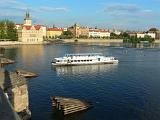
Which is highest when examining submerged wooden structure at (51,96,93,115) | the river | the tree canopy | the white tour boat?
the tree canopy

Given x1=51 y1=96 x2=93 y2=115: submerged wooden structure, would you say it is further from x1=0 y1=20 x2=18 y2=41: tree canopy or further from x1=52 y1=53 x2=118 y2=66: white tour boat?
x1=0 y1=20 x2=18 y2=41: tree canopy

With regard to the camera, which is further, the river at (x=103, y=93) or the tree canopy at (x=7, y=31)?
the tree canopy at (x=7, y=31)

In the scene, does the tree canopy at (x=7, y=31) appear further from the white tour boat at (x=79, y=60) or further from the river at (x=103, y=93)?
the river at (x=103, y=93)

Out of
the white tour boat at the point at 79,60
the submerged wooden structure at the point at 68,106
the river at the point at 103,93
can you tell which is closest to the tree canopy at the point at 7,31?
the white tour boat at the point at 79,60

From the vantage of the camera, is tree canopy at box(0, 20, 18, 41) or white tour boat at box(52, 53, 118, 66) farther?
tree canopy at box(0, 20, 18, 41)

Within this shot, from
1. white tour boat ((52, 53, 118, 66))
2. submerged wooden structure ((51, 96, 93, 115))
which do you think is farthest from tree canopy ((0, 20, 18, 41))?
submerged wooden structure ((51, 96, 93, 115))

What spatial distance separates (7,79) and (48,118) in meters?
7.63

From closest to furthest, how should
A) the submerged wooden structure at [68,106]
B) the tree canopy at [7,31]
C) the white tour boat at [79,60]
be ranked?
the submerged wooden structure at [68,106] < the white tour boat at [79,60] < the tree canopy at [7,31]

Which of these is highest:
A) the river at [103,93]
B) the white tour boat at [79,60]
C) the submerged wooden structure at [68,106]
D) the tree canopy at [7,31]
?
the tree canopy at [7,31]

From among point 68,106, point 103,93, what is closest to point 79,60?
point 103,93

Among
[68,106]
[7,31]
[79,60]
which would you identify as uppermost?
[7,31]

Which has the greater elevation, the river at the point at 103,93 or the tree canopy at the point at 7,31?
the tree canopy at the point at 7,31

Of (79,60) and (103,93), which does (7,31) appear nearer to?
(79,60)

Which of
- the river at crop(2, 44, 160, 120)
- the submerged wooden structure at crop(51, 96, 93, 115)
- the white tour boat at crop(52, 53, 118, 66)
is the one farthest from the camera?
the white tour boat at crop(52, 53, 118, 66)
